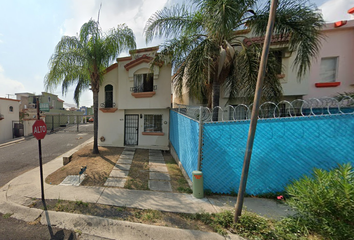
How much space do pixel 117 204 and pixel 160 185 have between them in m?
1.34

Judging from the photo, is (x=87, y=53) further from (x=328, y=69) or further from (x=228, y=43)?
(x=328, y=69)

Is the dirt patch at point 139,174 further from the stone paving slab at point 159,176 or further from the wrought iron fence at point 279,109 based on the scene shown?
the wrought iron fence at point 279,109

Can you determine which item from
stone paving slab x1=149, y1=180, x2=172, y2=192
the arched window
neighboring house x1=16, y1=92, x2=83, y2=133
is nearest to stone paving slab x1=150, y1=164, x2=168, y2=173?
stone paving slab x1=149, y1=180, x2=172, y2=192

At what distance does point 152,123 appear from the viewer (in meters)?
8.72

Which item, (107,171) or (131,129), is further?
(131,129)

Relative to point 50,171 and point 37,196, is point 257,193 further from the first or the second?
point 50,171

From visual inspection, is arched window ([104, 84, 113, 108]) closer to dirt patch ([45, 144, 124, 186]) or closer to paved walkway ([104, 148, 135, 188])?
dirt patch ([45, 144, 124, 186])

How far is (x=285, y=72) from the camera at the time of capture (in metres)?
6.93

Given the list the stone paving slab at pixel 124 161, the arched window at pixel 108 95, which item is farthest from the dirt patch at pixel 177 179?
the arched window at pixel 108 95

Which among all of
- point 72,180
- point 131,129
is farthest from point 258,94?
point 131,129

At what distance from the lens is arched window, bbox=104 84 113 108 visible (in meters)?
8.88

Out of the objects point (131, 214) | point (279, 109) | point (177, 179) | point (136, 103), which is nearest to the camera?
point (131, 214)

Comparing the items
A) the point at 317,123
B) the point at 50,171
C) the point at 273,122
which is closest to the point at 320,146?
the point at 317,123

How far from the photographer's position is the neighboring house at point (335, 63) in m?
6.83
